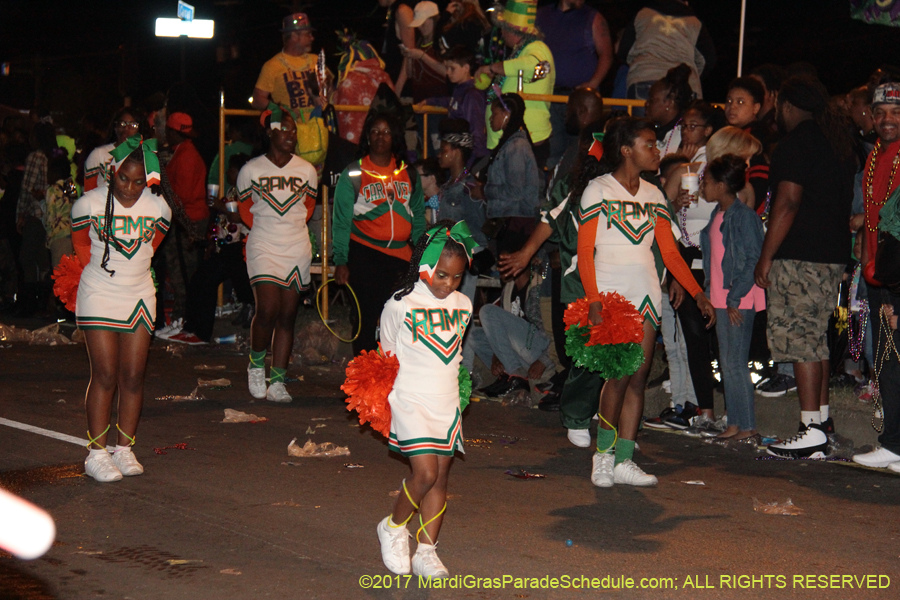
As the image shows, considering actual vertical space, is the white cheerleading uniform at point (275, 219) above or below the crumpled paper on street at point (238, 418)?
above

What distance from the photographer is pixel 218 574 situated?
4844mm

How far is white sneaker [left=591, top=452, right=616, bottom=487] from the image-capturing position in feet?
21.7

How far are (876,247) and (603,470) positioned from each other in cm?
254

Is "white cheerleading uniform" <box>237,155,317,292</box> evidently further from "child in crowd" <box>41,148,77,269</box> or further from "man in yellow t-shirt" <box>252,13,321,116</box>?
"child in crowd" <box>41,148,77,269</box>

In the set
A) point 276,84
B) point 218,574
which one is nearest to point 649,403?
point 218,574

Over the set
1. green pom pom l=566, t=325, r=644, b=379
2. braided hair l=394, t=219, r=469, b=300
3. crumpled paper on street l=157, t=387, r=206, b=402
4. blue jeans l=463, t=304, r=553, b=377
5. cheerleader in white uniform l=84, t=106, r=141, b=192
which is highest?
cheerleader in white uniform l=84, t=106, r=141, b=192

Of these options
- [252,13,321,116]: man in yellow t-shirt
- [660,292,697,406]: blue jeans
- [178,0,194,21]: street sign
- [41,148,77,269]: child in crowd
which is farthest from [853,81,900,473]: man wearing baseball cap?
[178,0,194,21]: street sign

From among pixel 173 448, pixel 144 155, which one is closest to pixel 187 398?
pixel 173 448

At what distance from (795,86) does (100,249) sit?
16.2ft

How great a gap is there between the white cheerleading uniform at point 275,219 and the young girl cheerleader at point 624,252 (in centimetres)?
314

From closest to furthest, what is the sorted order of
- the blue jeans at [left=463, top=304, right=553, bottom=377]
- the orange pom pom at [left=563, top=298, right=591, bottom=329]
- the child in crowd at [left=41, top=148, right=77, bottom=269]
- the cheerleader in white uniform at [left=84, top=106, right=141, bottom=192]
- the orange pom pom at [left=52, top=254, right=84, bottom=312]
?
1. the orange pom pom at [left=563, top=298, right=591, bottom=329]
2. the orange pom pom at [left=52, top=254, right=84, bottom=312]
3. the cheerleader in white uniform at [left=84, top=106, right=141, bottom=192]
4. the blue jeans at [left=463, top=304, right=553, bottom=377]
5. the child in crowd at [left=41, top=148, right=77, bottom=269]

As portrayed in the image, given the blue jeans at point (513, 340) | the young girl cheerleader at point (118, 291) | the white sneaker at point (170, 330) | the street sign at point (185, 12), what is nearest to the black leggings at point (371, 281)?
the blue jeans at point (513, 340)

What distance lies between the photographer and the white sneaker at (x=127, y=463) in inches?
259

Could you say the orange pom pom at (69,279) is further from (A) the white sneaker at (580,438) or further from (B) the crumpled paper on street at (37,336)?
(B) the crumpled paper on street at (37,336)
